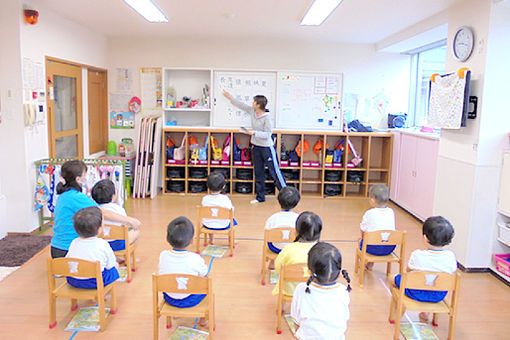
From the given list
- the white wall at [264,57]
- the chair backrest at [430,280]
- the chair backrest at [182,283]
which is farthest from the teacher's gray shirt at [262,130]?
the chair backrest at [182,283]

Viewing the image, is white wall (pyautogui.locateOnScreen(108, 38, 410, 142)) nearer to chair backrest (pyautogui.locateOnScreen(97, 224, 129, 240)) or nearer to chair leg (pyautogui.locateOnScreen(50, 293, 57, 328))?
chair backrest (pyautogui.locateOnScreen(97, 224, 129, 240))

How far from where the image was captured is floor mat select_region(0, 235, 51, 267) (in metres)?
3.90

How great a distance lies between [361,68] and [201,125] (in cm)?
292

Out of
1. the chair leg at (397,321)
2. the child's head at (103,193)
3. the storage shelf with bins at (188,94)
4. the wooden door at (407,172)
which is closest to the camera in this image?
the chair leg at (397,321)

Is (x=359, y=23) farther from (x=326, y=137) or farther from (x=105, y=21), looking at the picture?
(x=105, y=21)

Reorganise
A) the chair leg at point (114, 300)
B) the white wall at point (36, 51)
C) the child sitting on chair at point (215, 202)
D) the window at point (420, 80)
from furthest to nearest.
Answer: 1. the window at point (420, 80)
2. the white wall at point (36, 51)
3. the child sitting on chair at point (215, 202)
4. the chair leg at point (114, 300)

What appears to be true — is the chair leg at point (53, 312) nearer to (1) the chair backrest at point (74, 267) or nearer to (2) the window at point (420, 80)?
(1) the chair backrest at point (74, 267)

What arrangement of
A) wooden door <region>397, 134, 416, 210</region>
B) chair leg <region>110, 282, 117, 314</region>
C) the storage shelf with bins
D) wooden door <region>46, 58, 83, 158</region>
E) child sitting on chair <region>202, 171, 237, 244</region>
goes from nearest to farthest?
chair leg <region>110, 282, 117, 314</region>
child sitting on chair <region>202, 171, 237, 244</region>
wooden door <region>46, 58, 83, 158</region>
wooden door <region>397, 134, 416, 210</region>
the storage shelf with bins

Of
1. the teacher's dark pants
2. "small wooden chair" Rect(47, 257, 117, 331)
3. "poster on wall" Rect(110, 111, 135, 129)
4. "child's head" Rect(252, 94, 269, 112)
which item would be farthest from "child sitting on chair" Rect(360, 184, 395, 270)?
"poster on wall" Rect(110, 111, 135, 129)

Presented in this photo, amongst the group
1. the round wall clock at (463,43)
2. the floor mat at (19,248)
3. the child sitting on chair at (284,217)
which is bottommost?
the floor mat at (19,248)

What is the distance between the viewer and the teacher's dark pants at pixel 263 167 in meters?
6.27

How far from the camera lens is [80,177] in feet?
10.3

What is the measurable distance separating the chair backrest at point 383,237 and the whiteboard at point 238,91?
3.94 m

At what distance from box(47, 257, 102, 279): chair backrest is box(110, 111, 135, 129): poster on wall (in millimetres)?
4781
